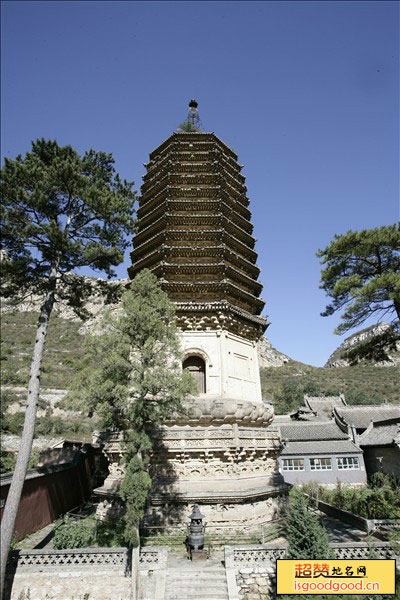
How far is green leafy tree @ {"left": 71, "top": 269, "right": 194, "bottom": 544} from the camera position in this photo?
9227 millimetres

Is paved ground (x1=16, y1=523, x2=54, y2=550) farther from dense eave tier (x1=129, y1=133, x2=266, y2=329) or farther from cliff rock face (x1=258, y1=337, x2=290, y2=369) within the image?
cliff rock face (x1=258, y1=337, x2=290, y2=369)

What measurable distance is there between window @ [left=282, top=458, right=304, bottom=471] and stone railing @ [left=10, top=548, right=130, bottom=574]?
2226 centimetres

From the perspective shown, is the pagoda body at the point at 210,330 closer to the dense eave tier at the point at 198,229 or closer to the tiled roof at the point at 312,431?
the dense eave tier at the point at 198,229

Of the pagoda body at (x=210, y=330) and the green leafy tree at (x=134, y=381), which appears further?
the pagoda body at (x=210, y=330)

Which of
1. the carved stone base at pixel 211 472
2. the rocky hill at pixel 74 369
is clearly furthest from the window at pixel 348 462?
the rocky hill at pixel 74 369

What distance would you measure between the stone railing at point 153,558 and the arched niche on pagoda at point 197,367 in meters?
6.34

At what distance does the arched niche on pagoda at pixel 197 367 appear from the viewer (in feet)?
49.1

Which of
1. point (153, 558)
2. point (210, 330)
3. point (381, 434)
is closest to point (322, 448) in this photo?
point (381, 434)

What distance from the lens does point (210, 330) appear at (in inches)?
606

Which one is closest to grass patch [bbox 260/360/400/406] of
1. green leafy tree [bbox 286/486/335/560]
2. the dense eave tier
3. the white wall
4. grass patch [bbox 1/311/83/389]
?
grass patch [bbox 1/311/83/389]

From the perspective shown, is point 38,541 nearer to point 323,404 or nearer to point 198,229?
point 198,229

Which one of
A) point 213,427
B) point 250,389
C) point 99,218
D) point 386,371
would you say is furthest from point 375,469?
point 386,371

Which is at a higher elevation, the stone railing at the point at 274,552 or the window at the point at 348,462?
the stone railing at the point at 274,552

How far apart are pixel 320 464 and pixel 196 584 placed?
73.9ft
